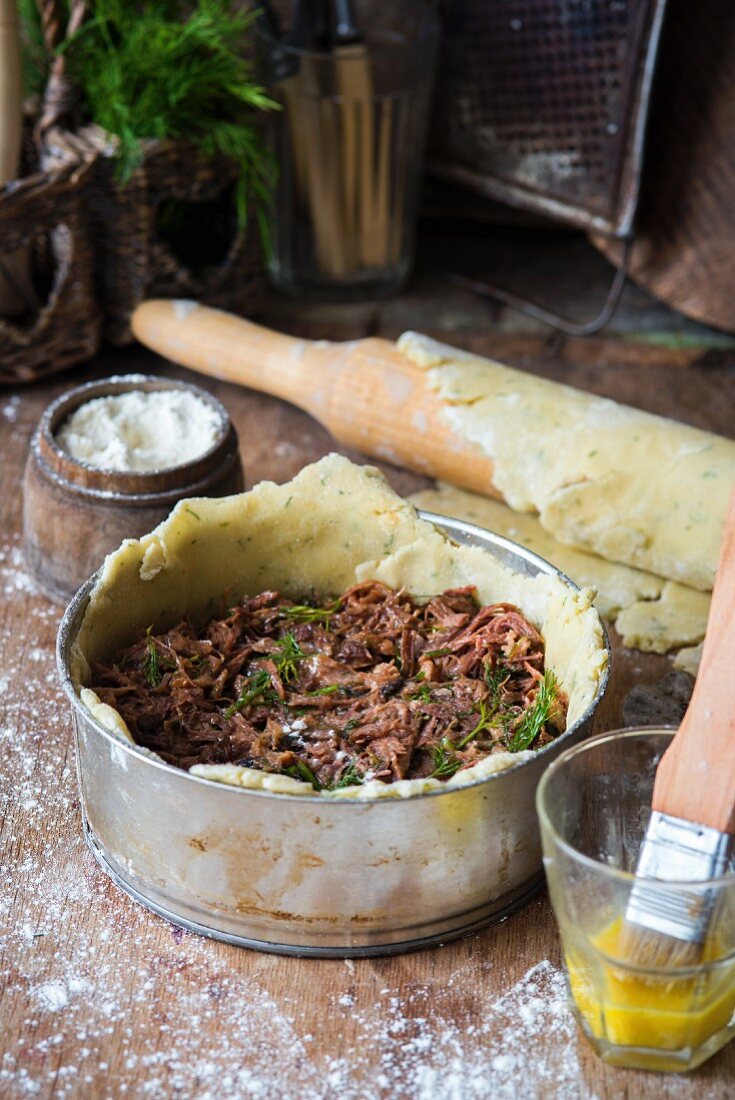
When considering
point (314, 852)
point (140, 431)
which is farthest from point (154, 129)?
point (314, 852)

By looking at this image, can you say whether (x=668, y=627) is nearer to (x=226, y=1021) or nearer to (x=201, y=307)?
(x=226, y=1021)

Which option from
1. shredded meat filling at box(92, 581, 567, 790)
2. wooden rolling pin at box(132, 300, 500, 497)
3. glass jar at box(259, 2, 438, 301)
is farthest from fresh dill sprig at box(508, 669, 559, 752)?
glass jar at box(259, 2, 438, 301)

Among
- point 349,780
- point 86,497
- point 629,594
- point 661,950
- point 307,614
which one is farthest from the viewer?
point 629,594

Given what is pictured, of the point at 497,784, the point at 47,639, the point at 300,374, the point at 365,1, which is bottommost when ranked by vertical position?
the point at 47,639

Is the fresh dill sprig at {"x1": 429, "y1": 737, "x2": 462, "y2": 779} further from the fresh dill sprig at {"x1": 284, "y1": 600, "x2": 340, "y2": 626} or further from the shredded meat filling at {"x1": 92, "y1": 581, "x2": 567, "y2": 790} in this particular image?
the fresh dill sprig at {"x1": 284, "y1": 600, "x2": 340, "y2": 626}

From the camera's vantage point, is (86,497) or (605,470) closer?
(86,497)

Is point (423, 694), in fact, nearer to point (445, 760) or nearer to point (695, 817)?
point (445, 760)

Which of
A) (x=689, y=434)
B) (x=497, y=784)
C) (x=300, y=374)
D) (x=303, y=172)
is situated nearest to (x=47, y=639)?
(x=300, y=374)
